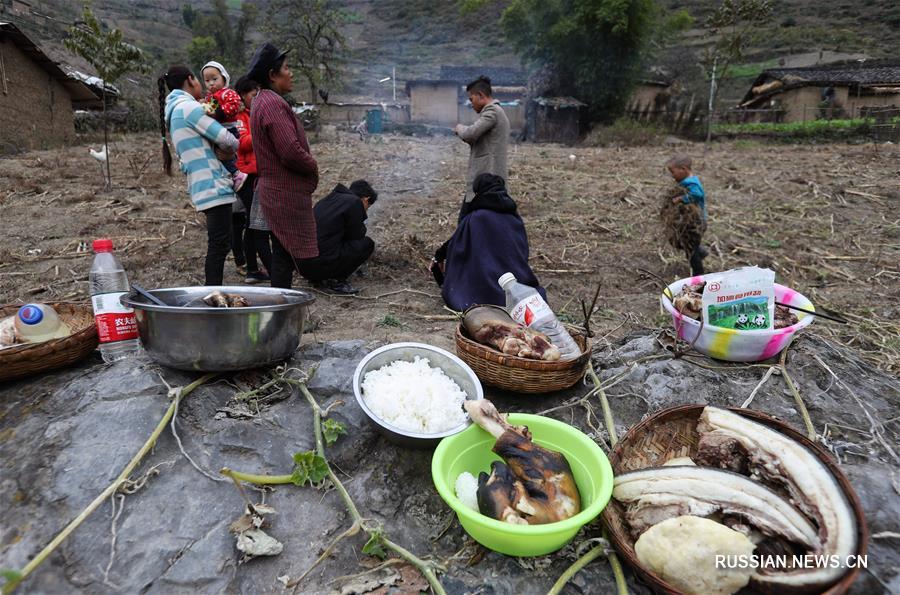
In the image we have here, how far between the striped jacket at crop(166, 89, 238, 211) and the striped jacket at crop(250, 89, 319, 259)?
0.33 m

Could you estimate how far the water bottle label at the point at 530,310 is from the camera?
2428 millimetres

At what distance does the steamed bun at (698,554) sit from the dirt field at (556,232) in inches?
72.0

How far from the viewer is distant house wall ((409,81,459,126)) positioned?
33.1 m

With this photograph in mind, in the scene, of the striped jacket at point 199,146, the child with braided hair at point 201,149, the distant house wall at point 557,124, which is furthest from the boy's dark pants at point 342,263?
the distant house wall at point 557,124

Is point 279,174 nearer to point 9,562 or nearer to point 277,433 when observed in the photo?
point 277,433

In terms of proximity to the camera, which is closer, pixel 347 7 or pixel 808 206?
pixel 808 206

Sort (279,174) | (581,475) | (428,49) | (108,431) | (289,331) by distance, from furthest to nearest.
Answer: (428,49), (279,174), (289,331), (108,431), (581,475)

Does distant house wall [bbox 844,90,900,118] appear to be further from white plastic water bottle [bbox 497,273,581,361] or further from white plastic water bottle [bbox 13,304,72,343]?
white plastic water bottle [bbox 13,304,72,343]

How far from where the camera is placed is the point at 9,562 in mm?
1506

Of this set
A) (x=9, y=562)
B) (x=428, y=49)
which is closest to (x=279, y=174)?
(x=9, y=562)

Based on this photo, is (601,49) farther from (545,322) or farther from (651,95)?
(545,322)

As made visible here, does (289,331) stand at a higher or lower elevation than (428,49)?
lower

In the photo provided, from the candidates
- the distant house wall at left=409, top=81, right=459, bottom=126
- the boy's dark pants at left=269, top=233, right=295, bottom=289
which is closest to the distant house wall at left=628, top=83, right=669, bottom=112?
the distant house wall at left=409, top=81, right=459, bottom=126

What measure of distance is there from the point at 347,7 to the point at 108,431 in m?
117
